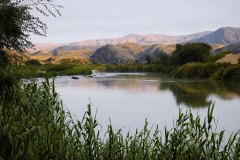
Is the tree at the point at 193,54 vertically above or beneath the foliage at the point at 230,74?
above

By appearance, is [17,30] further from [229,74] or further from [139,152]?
[229,74]

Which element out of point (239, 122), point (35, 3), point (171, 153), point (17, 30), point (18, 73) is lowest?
point (239, 122)

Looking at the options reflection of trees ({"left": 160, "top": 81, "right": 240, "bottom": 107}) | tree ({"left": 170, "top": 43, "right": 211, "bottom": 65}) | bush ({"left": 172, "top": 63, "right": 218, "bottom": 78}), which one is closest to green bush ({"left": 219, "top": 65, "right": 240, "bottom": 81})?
bush ({"left": 172, "top": 63, "right": 218, "bottom": 78})

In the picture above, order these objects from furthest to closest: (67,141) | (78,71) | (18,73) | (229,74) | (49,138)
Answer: (78,71), (229,74), (18,73), (67,141), (49,138)

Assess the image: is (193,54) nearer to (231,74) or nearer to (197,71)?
(197,71)

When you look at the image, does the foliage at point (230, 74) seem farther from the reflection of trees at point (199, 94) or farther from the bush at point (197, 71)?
the reflection of trees at point (199, 94)

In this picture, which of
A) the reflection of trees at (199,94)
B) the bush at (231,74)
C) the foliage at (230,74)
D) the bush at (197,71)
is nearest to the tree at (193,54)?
the bush at (197,71)

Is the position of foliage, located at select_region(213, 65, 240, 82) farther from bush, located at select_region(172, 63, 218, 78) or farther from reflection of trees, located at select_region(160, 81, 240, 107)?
reflection of trees, located at select_region(160, 81, 240, 107)

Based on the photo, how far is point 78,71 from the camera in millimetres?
64375

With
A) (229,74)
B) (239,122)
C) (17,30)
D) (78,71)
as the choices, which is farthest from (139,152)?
(78,71)

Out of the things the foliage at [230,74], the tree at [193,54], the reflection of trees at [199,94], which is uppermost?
the tree at [193,54]

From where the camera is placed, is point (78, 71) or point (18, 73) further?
point (78, 71)

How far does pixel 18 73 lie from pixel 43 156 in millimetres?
7023

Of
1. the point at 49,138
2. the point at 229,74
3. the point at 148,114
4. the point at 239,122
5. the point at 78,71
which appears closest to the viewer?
the point at 49,138
